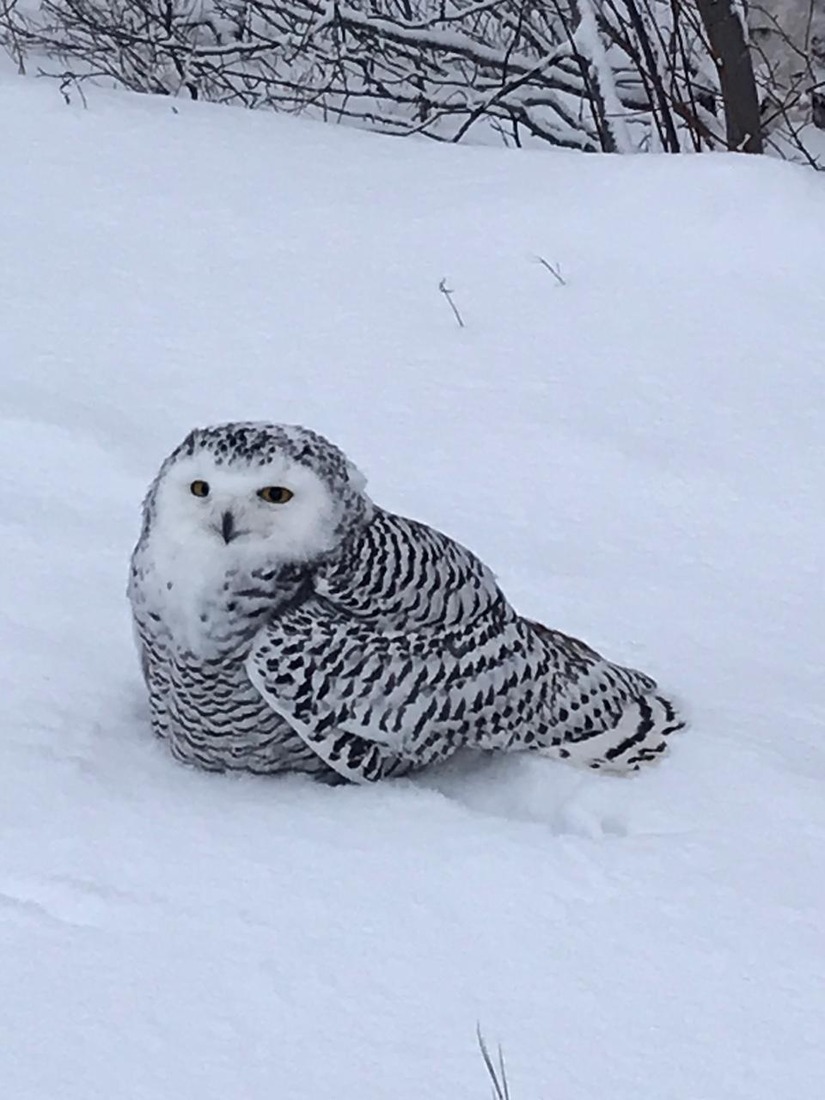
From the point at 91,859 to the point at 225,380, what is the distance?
7.83ft

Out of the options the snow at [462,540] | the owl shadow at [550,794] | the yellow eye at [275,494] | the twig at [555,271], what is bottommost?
the owl shadow at [550,794]

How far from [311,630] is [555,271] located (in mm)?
2637

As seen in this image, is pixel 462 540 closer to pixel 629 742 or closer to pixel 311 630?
pixel 629 742

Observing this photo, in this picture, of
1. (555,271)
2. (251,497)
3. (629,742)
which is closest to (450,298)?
(555,271)

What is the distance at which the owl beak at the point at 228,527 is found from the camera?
8.44 ft

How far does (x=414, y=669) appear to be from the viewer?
2709mm

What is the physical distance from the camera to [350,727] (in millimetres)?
2623

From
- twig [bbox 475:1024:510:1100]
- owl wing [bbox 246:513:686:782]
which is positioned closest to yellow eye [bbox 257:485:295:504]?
owl wing [bbox 246:513:686:782]

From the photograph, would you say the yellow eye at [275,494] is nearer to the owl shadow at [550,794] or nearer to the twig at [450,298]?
the owl shadow at [550,794]

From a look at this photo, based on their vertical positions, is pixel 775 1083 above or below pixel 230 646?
below

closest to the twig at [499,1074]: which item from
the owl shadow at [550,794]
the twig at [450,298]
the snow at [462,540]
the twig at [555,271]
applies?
the snow at [462,540]

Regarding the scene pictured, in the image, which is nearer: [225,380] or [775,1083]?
[775,1083]

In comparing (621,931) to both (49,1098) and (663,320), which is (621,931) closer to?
(49,1098)

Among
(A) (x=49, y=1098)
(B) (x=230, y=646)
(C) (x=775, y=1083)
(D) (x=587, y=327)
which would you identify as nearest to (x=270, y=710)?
(B) (x=230, y=646)
